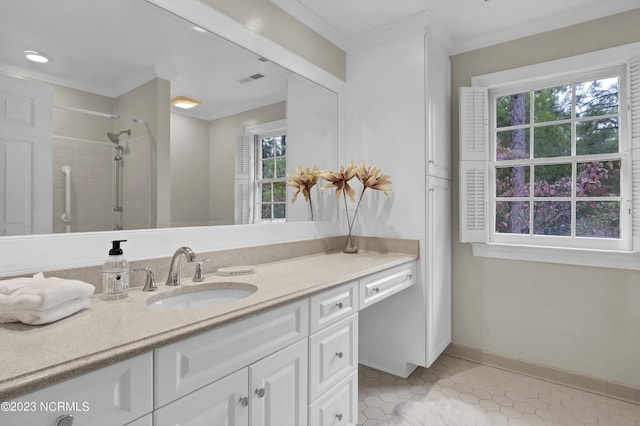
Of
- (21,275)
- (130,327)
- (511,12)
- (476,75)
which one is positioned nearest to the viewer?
(130,327)

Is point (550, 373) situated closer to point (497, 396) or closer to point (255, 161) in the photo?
point (497, 396)

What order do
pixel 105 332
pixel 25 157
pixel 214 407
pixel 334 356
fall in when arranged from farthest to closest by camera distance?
1. pixel 334 356
2. pixel 25 157
3. pixel 214 407
4. pixel 105 332

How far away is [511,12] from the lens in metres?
2.28

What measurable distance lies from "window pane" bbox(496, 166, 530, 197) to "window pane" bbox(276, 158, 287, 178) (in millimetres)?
1674

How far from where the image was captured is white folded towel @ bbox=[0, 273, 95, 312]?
0.88m

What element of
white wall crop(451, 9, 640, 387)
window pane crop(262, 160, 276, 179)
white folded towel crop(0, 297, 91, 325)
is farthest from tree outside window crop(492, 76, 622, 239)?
white folded towel crop(0, 297, 91, 325)

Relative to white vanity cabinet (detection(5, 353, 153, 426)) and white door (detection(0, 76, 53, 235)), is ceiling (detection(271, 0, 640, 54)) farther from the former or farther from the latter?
white vanity cabinet (detection(5, 353, 153, 426))

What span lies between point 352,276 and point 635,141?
6.46ft

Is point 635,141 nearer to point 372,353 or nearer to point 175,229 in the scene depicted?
point 372,353

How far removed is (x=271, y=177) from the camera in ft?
6.75

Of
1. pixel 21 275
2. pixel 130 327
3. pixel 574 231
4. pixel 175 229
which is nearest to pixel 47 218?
pixel 21 275

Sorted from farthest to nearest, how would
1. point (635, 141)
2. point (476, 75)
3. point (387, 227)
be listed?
1. point (476, 75)
2. point (387, 227)
3. point (635, 141)

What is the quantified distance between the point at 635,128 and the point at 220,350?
2.63m

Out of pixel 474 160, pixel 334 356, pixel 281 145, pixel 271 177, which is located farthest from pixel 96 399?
pixel 474 160
